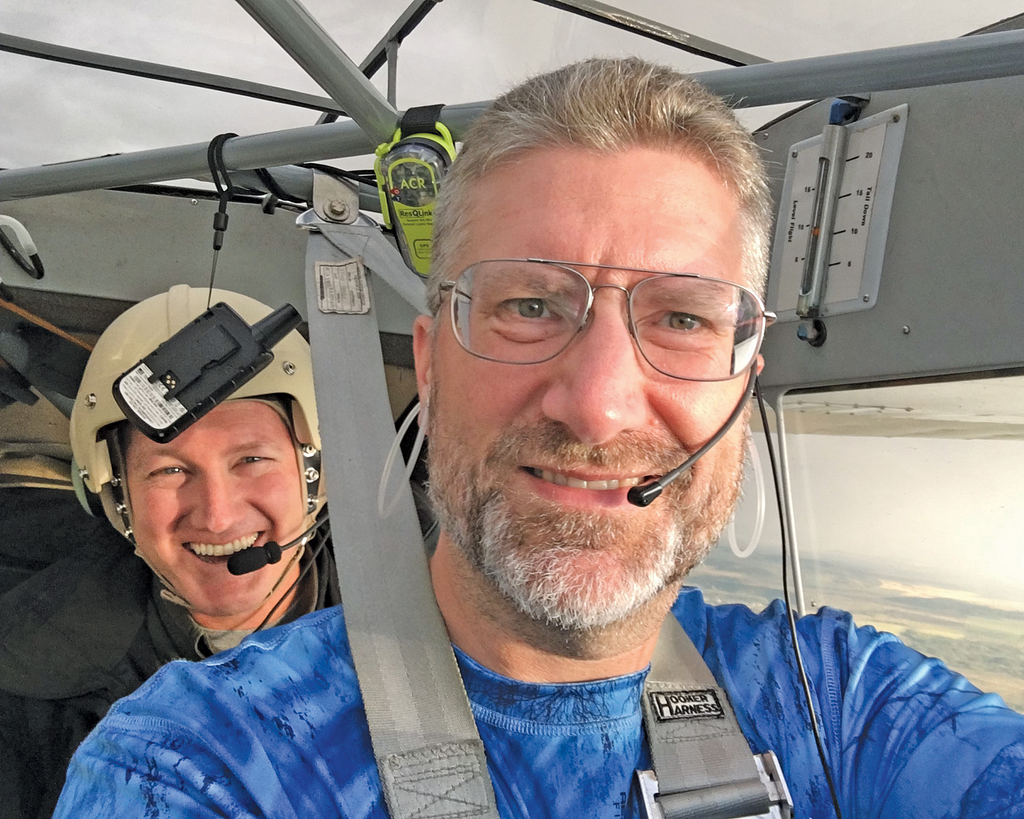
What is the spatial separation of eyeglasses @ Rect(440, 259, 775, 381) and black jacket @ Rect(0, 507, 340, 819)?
105 cm

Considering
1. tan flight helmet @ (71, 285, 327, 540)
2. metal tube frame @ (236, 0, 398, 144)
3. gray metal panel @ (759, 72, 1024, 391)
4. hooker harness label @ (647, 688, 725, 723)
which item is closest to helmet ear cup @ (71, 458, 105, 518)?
tan flight helmet @ (71, 285, 327, 540)

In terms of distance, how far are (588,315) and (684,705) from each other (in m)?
0.53

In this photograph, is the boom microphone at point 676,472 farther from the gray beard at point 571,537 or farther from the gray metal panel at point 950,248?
the gray metal panel at point 950,248

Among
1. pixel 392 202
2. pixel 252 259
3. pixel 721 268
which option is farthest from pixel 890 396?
pixel 252 259

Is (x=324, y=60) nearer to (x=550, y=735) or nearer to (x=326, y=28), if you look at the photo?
(x=326, y=28)

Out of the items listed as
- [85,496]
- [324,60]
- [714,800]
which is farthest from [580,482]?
[85,496]

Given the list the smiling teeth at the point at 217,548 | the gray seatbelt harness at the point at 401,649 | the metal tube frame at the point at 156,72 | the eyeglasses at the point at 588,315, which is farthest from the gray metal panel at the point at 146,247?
the eyeglasses at the point at 588,315

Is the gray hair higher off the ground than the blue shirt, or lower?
higher

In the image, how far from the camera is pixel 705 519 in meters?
0.98

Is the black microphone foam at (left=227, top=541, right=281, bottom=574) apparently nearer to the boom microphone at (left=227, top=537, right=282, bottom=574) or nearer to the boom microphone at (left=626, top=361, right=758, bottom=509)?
the boom microphone at (left=227, top=537, right=282, bottom=574)

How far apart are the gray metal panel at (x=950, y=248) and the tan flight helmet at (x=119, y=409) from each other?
43.2 inches

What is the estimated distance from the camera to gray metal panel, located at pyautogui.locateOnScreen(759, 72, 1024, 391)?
1126 millimetres

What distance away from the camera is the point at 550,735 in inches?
38.5

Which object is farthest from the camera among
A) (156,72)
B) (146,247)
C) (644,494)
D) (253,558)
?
(146,247)
